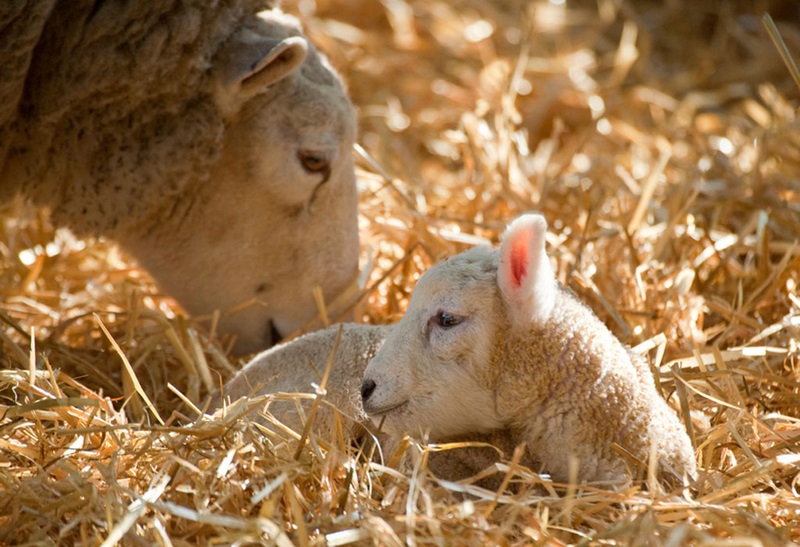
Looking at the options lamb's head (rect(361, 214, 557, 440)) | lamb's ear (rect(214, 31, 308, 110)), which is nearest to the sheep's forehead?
lamb's head (rect(361, 214, 557, 440))

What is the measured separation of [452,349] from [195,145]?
1246mm

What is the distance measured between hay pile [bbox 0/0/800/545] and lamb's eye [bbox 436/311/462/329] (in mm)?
334

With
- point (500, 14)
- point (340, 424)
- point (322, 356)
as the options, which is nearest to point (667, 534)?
point (340, 424)

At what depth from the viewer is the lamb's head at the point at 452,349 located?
8.81 feet

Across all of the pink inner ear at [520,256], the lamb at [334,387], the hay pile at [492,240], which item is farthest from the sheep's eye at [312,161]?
the pink inner ear at [520,256]

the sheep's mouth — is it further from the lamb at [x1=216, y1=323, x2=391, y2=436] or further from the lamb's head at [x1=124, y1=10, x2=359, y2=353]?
the lamb's head at [x1=124, y1=10, x2=359, y2=353]

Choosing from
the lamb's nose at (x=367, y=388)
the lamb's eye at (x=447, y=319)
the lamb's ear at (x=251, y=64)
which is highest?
the lamb's ear at (x=251, y=64)

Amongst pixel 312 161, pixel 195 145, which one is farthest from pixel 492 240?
Result: pixel 195 145

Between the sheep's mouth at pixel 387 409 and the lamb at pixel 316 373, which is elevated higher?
the sheep's mouth at pixel 387 409

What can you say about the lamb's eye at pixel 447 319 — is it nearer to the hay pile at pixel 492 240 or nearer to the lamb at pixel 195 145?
the hay pile at pixel 492 240

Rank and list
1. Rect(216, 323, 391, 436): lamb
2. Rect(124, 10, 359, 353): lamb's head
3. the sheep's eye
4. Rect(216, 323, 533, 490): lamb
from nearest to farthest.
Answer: Rect(216, 323, 533, 490): lamb
Rect(216, 323, 391, 436): lamb
Rect(124, 10, 359, 353): lamb's head
the sheep's eye

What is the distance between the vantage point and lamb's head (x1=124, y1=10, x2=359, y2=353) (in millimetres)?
3469

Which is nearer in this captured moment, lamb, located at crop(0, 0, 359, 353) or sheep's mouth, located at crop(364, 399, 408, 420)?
sheep's mouth, located at crop(364, 399, 408, 420)

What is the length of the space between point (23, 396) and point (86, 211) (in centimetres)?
72
